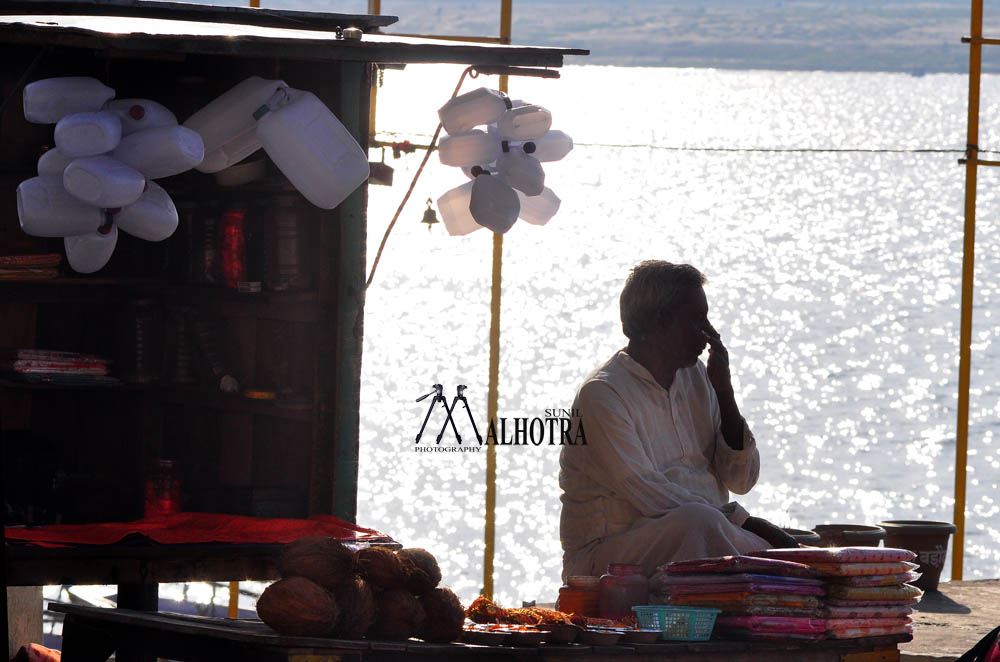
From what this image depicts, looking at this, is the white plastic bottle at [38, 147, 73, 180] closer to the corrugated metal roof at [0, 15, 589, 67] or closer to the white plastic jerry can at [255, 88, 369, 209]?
the corrugated metal roof at [0, 15, 589, 67]

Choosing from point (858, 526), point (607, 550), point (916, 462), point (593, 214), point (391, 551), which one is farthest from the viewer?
point (593, 214)

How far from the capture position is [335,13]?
5430mm

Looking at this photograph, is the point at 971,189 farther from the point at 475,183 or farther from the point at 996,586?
the point at 475,183

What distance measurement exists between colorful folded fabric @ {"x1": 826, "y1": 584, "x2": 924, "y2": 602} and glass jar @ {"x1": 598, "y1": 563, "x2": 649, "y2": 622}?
1.64 feet

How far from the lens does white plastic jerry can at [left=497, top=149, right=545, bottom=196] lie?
210 inches

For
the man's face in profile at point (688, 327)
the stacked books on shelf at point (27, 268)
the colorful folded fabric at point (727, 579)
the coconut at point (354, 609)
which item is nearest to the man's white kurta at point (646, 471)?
the man's face in profile at point (688, 327)

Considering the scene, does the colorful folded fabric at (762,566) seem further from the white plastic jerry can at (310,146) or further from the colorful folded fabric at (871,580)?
the white plastic jerry can at (310,146)

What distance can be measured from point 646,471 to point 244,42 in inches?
66.5

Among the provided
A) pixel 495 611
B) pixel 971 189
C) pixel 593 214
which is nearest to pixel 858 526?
pixel 971 189

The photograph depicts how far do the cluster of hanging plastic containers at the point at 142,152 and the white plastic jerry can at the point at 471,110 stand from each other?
0.48 metres

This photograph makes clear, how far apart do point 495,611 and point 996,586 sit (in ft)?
11.2

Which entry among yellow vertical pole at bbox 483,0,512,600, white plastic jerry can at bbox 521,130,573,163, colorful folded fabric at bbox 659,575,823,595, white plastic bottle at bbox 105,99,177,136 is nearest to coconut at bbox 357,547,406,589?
colorful folded fabric at bbox 659,575,823,595

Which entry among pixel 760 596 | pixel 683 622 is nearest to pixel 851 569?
pixel 760 596

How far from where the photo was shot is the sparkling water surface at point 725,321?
19219 millimetres
